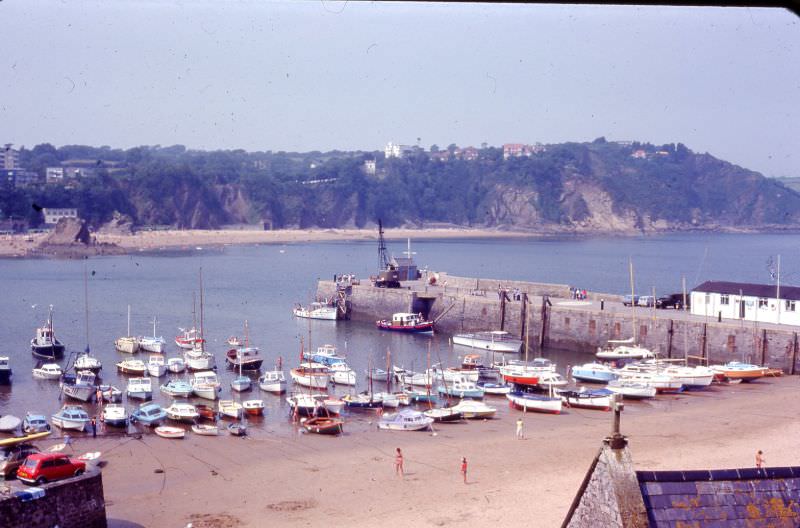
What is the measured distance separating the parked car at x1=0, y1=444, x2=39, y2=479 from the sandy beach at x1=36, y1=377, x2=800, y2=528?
168cm

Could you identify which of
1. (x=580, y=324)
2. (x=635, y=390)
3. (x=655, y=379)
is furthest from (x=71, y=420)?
(x=580, y=324)

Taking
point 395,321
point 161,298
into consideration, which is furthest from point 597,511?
point 161,298

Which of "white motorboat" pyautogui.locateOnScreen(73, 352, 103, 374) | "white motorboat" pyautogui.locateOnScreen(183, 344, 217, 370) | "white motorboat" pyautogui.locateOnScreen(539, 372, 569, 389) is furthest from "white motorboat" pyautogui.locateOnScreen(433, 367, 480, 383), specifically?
"white motorboat" pyautogui.locateOnScreen(73, 352, 103, 374)

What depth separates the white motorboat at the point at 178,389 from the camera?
27.4 metres

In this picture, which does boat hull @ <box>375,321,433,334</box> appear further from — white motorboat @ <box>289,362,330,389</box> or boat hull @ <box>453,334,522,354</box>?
white motorboat @ <box>289,362,330,389</box>

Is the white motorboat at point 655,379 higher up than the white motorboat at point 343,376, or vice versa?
the white motorboat at point 655,379

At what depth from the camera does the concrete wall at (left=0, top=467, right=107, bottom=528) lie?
11952mm

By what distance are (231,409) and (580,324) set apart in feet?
55.0

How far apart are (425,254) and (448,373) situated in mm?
88680

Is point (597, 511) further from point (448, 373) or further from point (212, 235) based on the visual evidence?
point (212, 235)

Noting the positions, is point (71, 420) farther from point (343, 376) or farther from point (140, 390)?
point (343, 376)

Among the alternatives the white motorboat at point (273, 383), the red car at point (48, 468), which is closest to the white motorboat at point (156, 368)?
the white motorboat at point (273, 383)

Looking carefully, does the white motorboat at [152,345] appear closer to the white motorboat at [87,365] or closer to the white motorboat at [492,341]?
the white motorboat at [87,365]

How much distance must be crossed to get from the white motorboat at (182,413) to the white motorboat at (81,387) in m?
4.01
